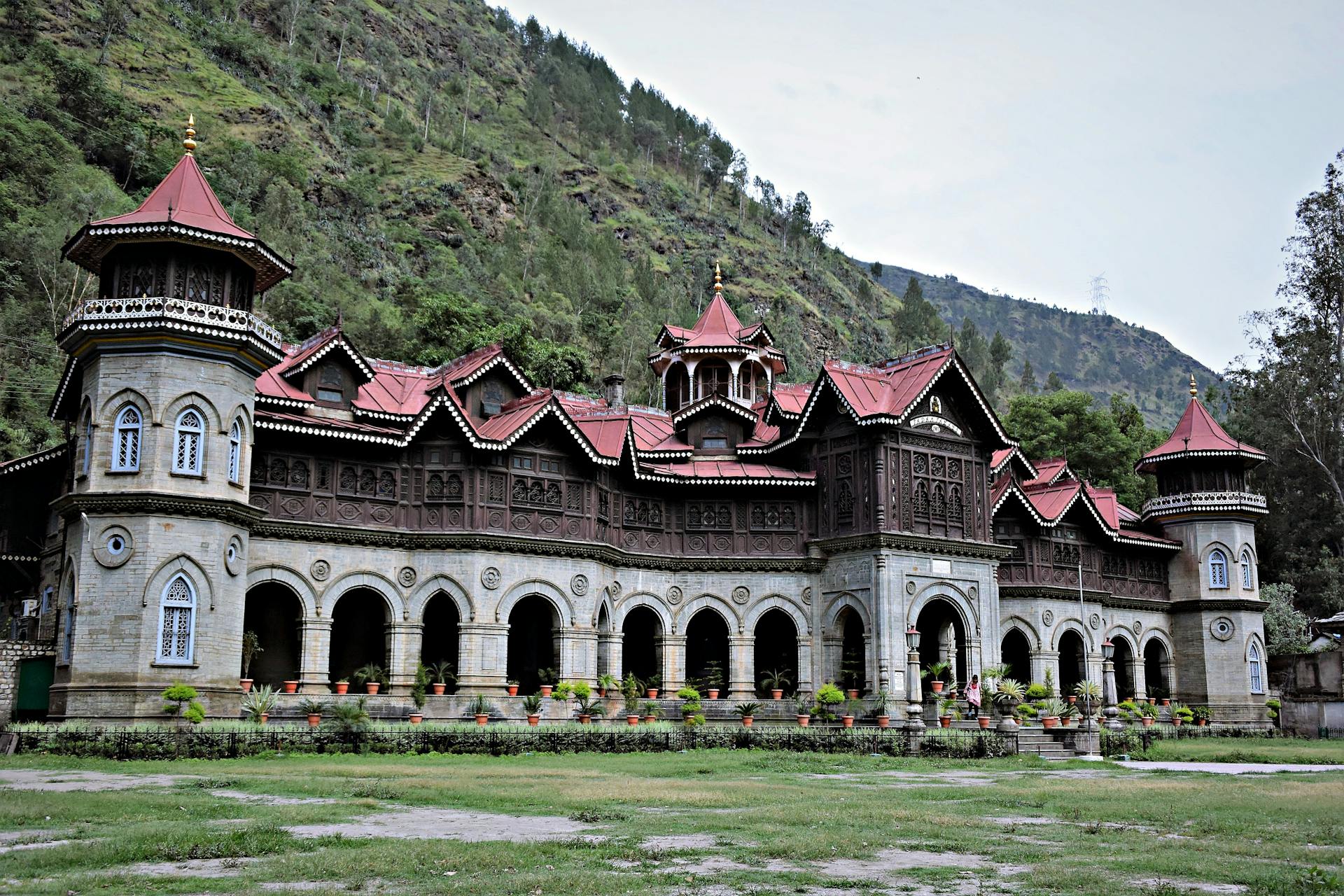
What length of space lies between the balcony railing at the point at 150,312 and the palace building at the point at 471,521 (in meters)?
0.06

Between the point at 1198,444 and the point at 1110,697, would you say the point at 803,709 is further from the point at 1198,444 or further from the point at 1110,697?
the point at 1198,444

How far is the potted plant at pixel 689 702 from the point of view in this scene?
120 ft

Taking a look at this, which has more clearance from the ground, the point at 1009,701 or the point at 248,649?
the point at 248,649

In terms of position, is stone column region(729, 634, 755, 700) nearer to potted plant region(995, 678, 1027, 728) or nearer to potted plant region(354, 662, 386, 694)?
potted plant region(995, 678, 1027, 728)

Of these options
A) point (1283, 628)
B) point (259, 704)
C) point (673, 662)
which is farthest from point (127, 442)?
point (1283, 628)

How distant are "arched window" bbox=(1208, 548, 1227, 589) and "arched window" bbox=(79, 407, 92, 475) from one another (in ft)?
140

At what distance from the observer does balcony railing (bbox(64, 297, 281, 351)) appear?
97.9 ft

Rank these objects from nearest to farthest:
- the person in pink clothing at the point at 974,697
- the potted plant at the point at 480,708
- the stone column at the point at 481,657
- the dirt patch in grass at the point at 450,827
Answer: the dirt patch in grass at the point at 450,827
the potted plant at the point at 480,708
the person in pink clothing at the point at 974,697
the stone column at the point at 481,657

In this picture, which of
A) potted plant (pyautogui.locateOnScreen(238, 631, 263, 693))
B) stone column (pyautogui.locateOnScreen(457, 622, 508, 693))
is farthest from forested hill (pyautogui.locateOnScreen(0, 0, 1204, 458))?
stone column (pyautogui.locateOnScreen(457, 622, 508, 693))

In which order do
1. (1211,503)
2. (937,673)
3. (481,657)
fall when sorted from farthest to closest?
(1211,503)
(937,673)
(481,657)

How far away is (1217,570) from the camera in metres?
51.6

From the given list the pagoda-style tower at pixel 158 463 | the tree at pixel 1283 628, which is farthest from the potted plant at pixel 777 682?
the tree at pixel 1283 628

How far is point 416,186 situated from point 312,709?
8607 cm

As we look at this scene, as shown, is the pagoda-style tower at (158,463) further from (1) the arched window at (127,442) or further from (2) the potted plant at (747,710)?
(2) the potted plant at (747,710)
